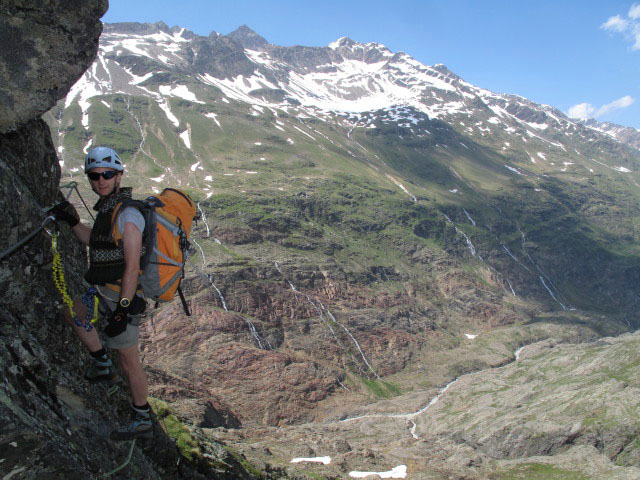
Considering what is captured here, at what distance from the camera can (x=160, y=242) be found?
8.80m

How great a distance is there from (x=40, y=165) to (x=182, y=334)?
123 metres

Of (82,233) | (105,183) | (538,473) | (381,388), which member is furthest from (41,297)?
(381,388)

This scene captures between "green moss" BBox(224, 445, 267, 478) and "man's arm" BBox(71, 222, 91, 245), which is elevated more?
"man's arm" BBox(71, 222, 91, 245)

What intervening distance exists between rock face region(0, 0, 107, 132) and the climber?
12.0 feet

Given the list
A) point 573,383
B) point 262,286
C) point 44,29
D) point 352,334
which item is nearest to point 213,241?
point 262,286

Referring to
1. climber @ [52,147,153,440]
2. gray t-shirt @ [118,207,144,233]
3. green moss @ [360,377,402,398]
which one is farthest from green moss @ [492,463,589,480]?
gray t-shirt @ [118,207,144,233]

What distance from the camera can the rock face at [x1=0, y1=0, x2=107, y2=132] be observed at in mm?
11414

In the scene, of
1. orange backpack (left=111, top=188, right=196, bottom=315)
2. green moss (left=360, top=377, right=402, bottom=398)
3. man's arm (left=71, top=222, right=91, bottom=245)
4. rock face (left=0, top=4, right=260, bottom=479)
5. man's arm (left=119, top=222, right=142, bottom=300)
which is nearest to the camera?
rock face (left=0, top=4, right=260, bottom=479)

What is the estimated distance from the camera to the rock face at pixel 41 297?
6777 millimetres

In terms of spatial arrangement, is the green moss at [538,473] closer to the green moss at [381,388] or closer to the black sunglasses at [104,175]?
the green moss at [381,388]

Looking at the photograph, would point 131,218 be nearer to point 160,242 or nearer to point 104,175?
point 160,242

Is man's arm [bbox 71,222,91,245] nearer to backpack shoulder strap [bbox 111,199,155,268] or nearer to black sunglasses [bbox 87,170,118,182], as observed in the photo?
black sunglasses [bbox 87,170,118,182]

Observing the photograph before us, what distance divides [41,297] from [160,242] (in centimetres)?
331

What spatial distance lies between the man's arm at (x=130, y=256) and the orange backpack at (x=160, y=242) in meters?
0.40
